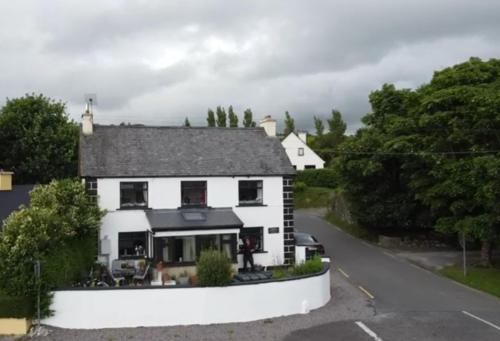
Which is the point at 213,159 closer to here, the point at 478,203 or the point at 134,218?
the point at 134,218

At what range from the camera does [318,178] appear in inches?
2461

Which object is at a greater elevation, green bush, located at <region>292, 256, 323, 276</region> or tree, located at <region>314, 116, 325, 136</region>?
tree, located at <region>314, 116, 325, 136</region>

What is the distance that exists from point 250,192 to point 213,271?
1075 cm

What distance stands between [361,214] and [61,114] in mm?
23302

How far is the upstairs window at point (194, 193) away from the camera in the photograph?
27.8 metres

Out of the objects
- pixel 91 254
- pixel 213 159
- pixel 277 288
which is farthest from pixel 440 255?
pixel 91 254

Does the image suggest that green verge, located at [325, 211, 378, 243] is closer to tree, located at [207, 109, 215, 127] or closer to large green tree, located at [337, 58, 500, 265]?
large green tree, located at [337, 58, 500, 265]

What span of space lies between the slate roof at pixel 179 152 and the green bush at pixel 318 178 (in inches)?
1244

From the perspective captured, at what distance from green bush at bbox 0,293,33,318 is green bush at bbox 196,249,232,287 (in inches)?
219

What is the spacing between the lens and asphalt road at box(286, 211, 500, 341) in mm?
17375

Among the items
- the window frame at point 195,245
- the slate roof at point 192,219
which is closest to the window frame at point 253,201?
the slate roof at point 192,219

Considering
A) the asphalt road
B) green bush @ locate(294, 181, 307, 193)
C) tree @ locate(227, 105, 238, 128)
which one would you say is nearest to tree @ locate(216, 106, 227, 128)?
tree @ locate(227, 105, 238, 128)

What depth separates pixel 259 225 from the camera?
94.2 feet

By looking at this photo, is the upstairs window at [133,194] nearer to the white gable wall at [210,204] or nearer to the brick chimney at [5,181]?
the white gable wall at [210,204]
